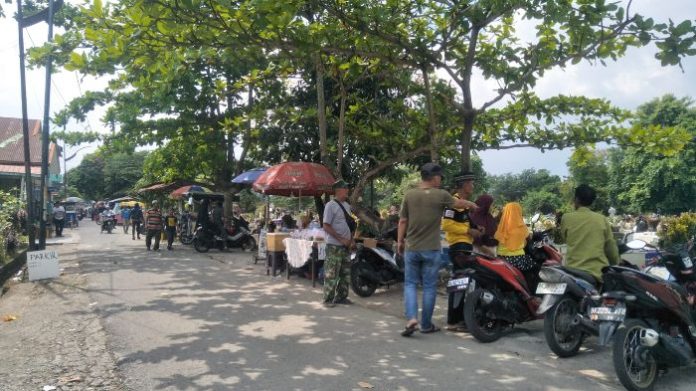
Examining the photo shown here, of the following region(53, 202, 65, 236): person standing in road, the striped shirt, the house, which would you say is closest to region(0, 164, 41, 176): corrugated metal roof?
the house

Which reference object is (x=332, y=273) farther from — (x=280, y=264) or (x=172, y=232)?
(x=172, y=232)

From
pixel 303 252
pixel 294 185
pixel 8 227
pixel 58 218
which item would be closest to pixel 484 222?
pixel 303 252

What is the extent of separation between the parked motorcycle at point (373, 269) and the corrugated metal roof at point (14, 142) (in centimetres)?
3217

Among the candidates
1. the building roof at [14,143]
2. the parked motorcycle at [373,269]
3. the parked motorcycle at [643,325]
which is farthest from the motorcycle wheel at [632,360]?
the building roof at [14,143]

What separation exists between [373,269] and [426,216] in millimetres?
2886

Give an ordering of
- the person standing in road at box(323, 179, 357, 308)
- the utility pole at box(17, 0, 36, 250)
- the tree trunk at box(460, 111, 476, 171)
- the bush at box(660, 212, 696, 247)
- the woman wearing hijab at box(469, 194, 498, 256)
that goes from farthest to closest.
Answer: the bush at box(660, 212, 696, 247)
the utility pole at box(17, 0, 36, 250)
the tree trunk at box(460, 111, 476, 171)
the person standing in road at box(323, 179, 357, 308)
the woman wearing hijab at box(469, 194, 498, 256)

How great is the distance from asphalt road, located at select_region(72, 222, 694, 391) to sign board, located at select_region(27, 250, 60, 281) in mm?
2050

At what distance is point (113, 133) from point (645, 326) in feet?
57.0

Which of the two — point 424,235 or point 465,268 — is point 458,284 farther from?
point 424,235

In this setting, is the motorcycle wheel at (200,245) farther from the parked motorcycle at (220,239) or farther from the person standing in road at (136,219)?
the person standing in road at (136,219)

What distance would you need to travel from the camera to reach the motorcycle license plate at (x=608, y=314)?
172 inches

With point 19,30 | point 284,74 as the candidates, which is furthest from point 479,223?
point 19,30

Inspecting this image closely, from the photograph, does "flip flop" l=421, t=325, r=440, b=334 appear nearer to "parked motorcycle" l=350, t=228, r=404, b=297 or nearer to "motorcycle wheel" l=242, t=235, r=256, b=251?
"parked motorcycle" l=350, t=228, r=404, b=297

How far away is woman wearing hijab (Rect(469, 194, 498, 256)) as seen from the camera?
636 cm
